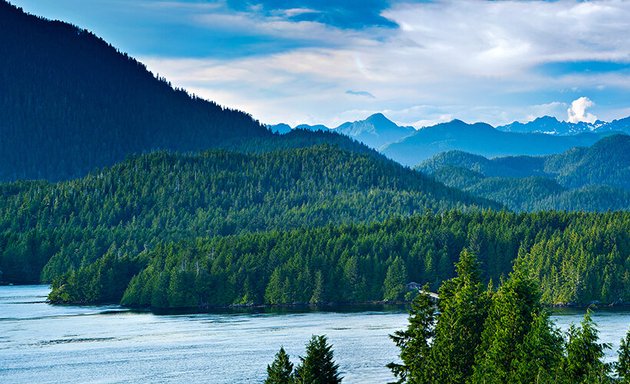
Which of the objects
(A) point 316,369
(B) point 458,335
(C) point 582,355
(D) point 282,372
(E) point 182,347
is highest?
(C) point 582,355

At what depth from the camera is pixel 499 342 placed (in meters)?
72.6

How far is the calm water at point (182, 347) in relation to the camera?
13275 cm

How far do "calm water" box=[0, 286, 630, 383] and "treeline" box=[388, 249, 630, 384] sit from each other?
127ft

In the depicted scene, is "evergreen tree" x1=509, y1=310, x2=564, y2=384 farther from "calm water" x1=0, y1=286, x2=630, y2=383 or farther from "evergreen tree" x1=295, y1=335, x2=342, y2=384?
"calm water" x1=0, y1=286, x2=630, y2=383

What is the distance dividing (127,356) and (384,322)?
5992cm

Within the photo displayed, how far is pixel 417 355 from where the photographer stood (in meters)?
84.3

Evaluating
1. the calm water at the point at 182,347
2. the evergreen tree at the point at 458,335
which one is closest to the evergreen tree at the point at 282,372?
the evergreen tree at the point at 458,335

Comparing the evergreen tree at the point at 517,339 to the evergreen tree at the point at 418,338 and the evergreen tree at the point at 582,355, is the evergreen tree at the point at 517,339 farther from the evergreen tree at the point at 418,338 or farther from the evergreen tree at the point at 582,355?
the evergreen tree at the point at 418,338

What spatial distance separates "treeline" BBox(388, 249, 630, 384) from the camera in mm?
64750

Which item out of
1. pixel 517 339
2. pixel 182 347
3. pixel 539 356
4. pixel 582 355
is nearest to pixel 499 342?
pixel 517 339

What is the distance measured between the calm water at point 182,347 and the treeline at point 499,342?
127 ft

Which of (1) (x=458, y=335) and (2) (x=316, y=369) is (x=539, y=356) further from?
(2) (x=316, y=369)

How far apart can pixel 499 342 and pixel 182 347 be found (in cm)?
9705

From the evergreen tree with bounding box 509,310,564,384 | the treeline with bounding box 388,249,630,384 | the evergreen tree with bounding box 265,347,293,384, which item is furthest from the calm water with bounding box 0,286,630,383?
the evergreen tree with bounding box 509,310,564,384
